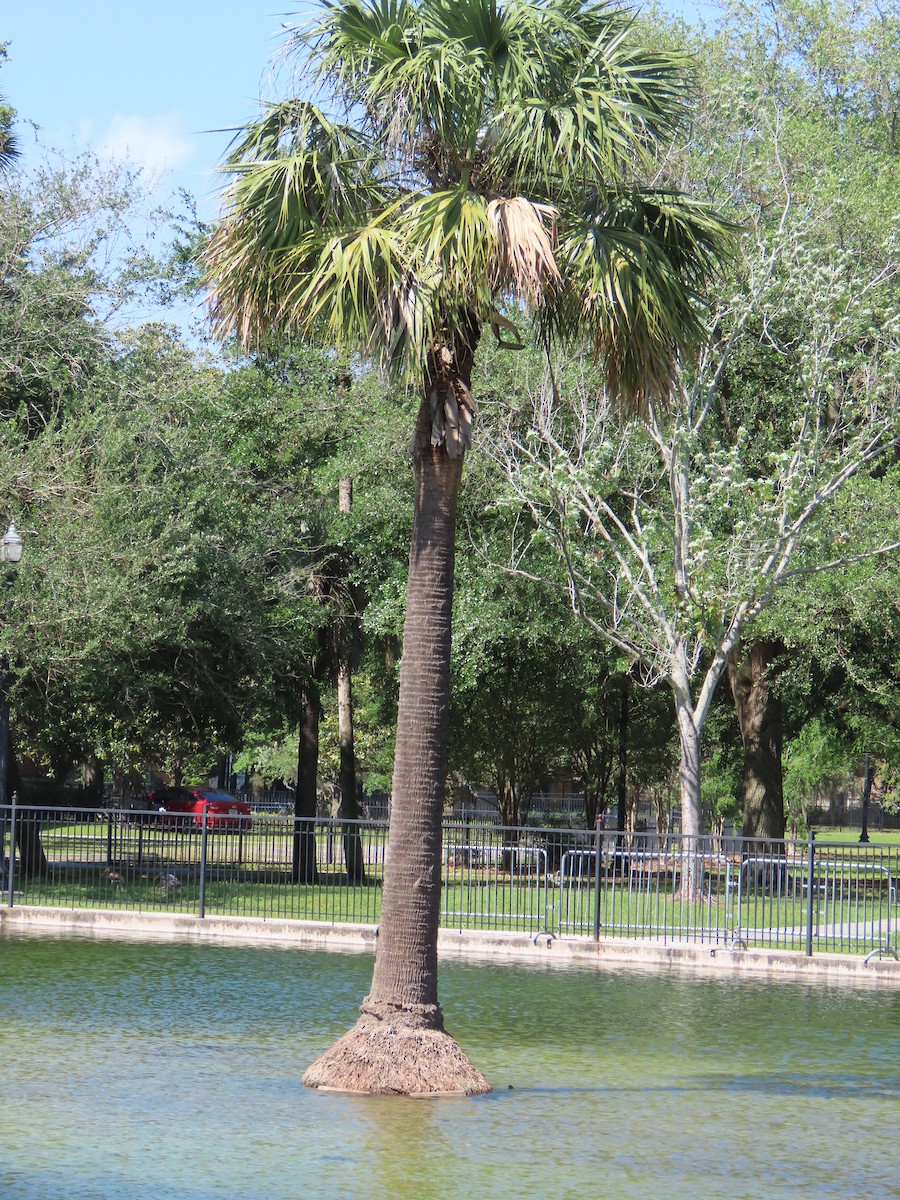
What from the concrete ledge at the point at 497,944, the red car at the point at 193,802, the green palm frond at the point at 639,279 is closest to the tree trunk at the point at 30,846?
the concrete ledge at the point at 497,944

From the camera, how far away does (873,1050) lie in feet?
45.3

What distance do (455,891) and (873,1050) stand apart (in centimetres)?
1074

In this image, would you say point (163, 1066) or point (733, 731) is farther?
point (733, 731)

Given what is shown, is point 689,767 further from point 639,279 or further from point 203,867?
point 639,279

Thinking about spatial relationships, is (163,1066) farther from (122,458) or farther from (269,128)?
(122,458)

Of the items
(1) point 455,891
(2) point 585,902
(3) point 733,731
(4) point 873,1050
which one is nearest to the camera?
(4) point 873,1050

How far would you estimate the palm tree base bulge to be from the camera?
10930mm

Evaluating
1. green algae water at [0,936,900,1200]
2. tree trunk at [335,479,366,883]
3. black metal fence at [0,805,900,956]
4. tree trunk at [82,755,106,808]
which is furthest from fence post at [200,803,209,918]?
tree trunk at [82,755,106,808]

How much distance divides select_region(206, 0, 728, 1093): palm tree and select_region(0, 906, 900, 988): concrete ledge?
8755mm

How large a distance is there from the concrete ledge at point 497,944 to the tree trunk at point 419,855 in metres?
8.56

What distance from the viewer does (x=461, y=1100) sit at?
10.9 metres

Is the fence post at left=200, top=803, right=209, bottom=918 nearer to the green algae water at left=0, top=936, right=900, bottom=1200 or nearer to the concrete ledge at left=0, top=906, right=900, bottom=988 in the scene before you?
the concrete ledge at left=0, top=906, right=900, bottom=988

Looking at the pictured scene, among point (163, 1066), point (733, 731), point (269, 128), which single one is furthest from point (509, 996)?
point (733, 731)

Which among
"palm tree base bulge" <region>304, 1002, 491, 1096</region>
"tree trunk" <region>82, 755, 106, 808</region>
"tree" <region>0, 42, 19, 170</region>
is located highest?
"tree" <region>0, 42, 19, 170</region>
